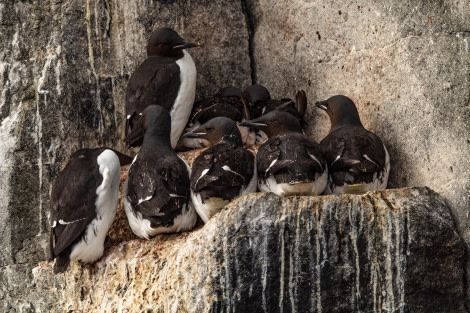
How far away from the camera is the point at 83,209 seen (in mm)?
8297

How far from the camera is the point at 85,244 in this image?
832 cm

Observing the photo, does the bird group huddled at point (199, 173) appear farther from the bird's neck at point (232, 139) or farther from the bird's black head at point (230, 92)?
the bird's black head at point (230, 92)

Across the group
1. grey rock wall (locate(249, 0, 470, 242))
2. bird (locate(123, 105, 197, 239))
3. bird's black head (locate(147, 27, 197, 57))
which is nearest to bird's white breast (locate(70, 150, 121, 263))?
bird (locate(123, 105, 197, 239))

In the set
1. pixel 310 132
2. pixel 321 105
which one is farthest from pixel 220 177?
pixel 310 132

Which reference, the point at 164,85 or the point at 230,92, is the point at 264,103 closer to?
the point at 230,92

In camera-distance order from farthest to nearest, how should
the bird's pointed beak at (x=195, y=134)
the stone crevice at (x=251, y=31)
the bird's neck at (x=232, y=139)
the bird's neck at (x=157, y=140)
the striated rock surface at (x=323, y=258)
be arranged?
1. the stone crevice at (x=251, y=31)
2. the bird's pointed beak at (x=195, y=134)
3. the bird's neck at (x=157, y=140)
4. the bird's neck at (x=232, y=139)
5. the striated rock surface at (x=323, y=258)

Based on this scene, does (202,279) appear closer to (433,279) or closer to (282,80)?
(433,279)

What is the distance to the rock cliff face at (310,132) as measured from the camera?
24.0ft

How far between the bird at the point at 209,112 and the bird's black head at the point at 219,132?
1.55 feet

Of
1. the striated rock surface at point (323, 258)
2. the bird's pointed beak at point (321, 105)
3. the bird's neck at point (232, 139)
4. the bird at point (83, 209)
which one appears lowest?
the striated rock surface at point (323, 258)

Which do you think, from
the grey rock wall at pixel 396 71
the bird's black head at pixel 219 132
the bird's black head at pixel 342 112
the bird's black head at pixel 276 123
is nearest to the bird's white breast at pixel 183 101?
the bird's black head at pixel 219 132

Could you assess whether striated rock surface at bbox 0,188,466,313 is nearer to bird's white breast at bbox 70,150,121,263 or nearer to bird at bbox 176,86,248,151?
bird's white breast at bbox 70,150,121,263

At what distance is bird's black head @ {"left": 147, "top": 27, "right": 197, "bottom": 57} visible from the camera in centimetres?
970

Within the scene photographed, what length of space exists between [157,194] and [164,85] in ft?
5.48
